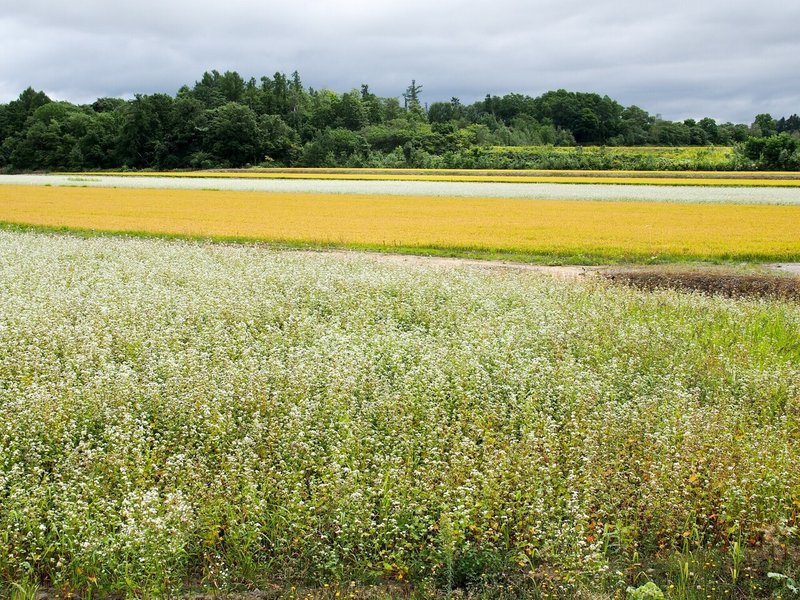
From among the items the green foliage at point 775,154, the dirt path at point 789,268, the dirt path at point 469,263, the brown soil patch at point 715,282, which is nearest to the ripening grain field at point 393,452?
the brown soil patch at point 715,282

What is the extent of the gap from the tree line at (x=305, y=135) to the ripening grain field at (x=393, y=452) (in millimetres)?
76907

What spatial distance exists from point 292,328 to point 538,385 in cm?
511

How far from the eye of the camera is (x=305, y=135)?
122m

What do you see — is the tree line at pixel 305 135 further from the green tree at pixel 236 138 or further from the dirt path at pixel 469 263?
the dirt path at pixel 469 263

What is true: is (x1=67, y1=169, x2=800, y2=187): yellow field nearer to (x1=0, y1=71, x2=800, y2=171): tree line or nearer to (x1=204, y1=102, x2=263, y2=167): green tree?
(x1=0, y1=71, x2=800, y2=171): tree line

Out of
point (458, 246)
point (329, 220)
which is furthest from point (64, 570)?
point (329, 220)

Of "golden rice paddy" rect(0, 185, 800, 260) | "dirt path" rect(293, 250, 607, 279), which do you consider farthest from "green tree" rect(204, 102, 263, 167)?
"dirt path" rect(293, 250, 607, 279)

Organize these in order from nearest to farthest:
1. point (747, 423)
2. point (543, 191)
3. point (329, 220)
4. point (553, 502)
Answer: point (553, 502) → point (747, 423) → point (329, 220) → point (543, 191)

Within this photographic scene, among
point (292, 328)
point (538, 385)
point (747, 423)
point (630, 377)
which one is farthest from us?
point (292, 328)

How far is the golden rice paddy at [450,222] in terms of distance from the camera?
2731 centimetres

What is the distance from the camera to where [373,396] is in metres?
9.38

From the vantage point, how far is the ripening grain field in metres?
5.96

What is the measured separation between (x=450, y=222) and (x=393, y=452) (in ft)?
96.1

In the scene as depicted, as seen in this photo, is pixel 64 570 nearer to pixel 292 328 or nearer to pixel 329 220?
pixel 292 328
